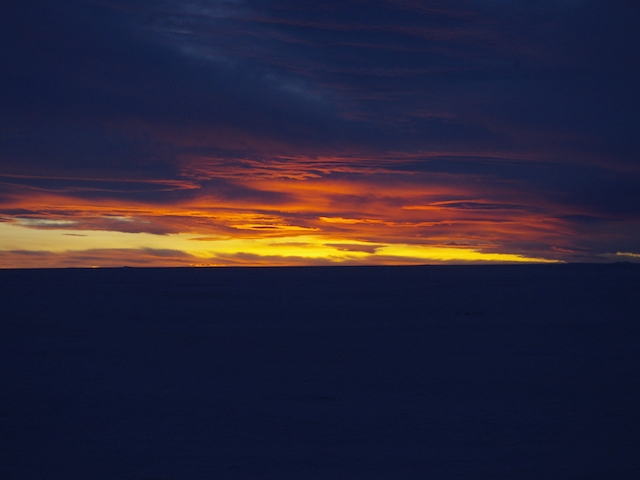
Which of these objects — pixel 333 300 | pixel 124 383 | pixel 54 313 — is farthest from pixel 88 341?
pixel 333 300

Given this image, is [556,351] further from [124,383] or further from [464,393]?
[124,383]

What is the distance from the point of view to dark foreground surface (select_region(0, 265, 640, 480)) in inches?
299

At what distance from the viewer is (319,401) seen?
10531mm

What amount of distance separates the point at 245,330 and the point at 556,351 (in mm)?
9386

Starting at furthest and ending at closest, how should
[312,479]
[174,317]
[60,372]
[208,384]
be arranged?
[174,317] → [60,372] → [208,384] → [312,479]

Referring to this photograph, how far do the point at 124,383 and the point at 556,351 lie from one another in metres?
10.5

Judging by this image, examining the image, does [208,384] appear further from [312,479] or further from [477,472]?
[477,472]

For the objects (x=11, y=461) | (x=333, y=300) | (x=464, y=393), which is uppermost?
(x=333, y=300)

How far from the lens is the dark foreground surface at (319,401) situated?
760 cm

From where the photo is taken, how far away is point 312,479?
23.3 ft

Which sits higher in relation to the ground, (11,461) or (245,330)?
(245,330)

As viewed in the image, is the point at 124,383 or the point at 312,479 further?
the point at 124,383

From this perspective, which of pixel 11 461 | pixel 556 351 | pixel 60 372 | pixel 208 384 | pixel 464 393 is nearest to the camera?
pixel 11 461

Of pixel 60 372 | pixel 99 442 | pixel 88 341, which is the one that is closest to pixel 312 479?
pixel 99 442
